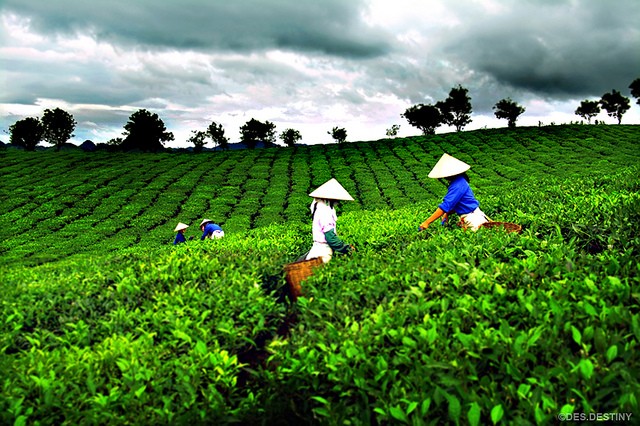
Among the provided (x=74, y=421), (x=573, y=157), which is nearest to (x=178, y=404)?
(x=74, y=421)

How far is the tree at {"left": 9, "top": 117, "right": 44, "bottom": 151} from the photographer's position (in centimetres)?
5484

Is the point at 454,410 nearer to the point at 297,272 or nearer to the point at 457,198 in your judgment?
the point at 297,272

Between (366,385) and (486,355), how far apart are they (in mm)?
826

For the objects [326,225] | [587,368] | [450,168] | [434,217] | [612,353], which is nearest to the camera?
[587,368]

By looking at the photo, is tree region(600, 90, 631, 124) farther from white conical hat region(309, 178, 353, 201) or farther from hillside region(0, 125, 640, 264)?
white conical hat region(309, 178, 353, 201)

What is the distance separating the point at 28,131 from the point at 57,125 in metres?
3.34

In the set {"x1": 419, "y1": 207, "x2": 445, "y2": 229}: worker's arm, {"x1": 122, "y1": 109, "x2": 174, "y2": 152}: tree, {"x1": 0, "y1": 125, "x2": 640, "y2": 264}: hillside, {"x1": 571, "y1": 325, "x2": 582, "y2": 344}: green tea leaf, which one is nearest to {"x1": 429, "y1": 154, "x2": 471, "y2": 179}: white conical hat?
{"x1": 419, "y1": 207, "x2": 445, "y2": 229}: worker's arm

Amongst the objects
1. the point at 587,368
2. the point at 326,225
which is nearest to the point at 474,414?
the point at 587,368

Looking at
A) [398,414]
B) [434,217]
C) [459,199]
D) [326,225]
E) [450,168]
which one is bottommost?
[398,414]

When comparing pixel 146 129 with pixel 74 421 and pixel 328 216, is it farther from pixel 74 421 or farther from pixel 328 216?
pixel 74 421

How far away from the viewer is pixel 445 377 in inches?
108

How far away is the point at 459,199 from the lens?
7527mm

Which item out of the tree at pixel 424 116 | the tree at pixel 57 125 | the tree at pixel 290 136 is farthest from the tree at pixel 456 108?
the tree at pixel 57 125

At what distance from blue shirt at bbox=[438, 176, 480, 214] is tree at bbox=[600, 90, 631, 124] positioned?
236 feet
